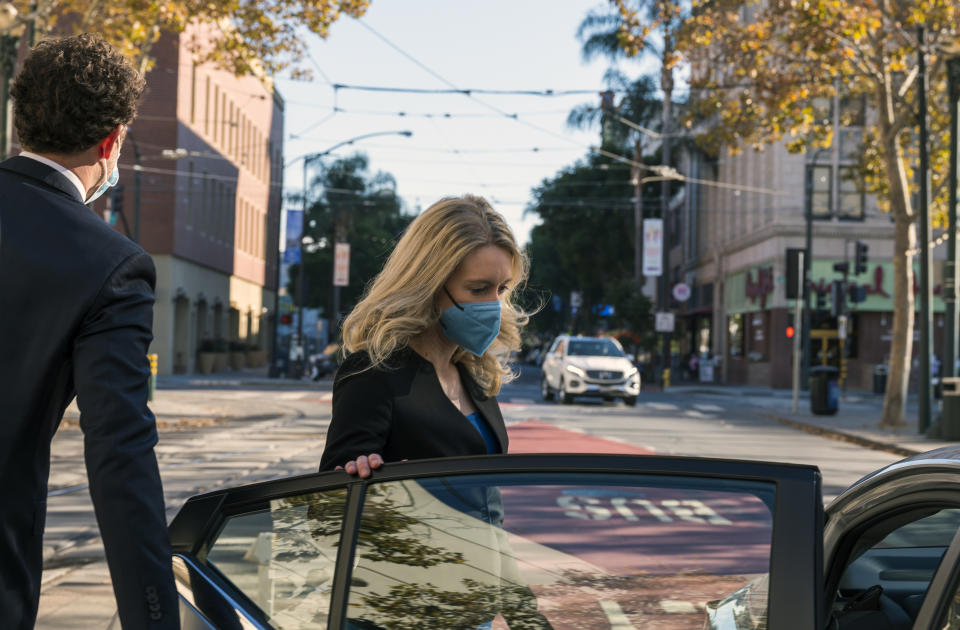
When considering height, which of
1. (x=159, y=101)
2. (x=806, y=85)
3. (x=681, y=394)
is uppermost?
(x=159, y=101)

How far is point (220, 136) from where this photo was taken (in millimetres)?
51875

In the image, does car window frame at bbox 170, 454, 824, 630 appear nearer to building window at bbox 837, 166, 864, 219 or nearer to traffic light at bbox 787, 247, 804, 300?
traffic light at bbox 787, 247, 804, 300

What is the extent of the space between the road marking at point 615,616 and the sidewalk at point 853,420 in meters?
8.90

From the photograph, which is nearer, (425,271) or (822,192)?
(425,271)

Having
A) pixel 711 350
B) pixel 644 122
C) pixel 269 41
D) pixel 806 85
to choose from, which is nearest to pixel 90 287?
pixel 269 41

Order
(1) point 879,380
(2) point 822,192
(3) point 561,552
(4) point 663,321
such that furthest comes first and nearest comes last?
(2) point 822,192, (4) point 663,321, (1) point 879,380, (3) point 561,552

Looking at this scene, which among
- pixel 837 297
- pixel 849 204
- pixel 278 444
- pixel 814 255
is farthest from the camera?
pixel 849 204

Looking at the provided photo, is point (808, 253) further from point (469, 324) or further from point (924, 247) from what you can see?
point (469, 324)

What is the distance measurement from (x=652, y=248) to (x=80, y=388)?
144 ft

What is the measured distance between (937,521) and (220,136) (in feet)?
168

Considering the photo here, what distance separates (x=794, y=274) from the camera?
26.1m

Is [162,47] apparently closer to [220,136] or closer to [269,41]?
[220,136]

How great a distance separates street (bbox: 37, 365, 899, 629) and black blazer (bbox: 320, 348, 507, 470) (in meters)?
0.75

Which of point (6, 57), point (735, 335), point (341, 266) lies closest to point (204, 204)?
point (341, 266)
